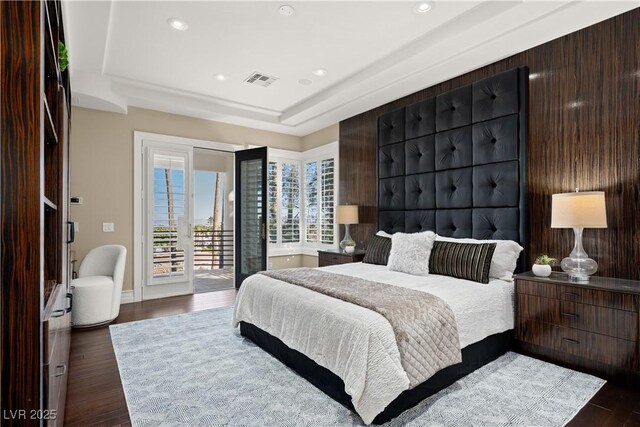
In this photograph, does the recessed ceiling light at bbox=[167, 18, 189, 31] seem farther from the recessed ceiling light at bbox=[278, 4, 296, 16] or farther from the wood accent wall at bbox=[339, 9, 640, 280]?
the wood accent wall at bbox=[339, 9, 640, 280]

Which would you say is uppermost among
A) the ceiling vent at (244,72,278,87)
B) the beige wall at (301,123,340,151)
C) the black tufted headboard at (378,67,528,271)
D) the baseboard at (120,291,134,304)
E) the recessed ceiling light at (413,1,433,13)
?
the ceiling vent at (244,72,278,87)

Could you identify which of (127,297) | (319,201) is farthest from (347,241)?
(127,297)

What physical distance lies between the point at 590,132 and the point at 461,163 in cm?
110

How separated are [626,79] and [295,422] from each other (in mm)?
3429

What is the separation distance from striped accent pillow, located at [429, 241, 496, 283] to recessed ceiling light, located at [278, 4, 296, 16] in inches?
99.3

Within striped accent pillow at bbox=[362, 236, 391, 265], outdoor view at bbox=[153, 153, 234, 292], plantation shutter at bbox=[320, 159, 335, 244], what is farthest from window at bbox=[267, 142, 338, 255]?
striped accent pillow at bbox=[362, 236, 391, 265]

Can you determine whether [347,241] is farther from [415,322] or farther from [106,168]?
[106,168]

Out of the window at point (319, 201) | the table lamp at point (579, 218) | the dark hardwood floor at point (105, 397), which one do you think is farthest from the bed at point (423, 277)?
the window at point (319, 201)

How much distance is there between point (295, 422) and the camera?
194cm

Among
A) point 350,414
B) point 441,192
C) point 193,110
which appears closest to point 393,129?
point 441,192

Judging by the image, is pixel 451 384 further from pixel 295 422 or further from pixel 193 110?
pixel 193 110

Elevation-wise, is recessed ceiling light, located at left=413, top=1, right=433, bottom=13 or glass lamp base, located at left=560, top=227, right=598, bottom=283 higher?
recessed ceiling light, located at left=413, top=1, right=433, bottom=13

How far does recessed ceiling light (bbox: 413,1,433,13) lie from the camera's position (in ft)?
8.98

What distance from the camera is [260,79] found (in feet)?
14.0
